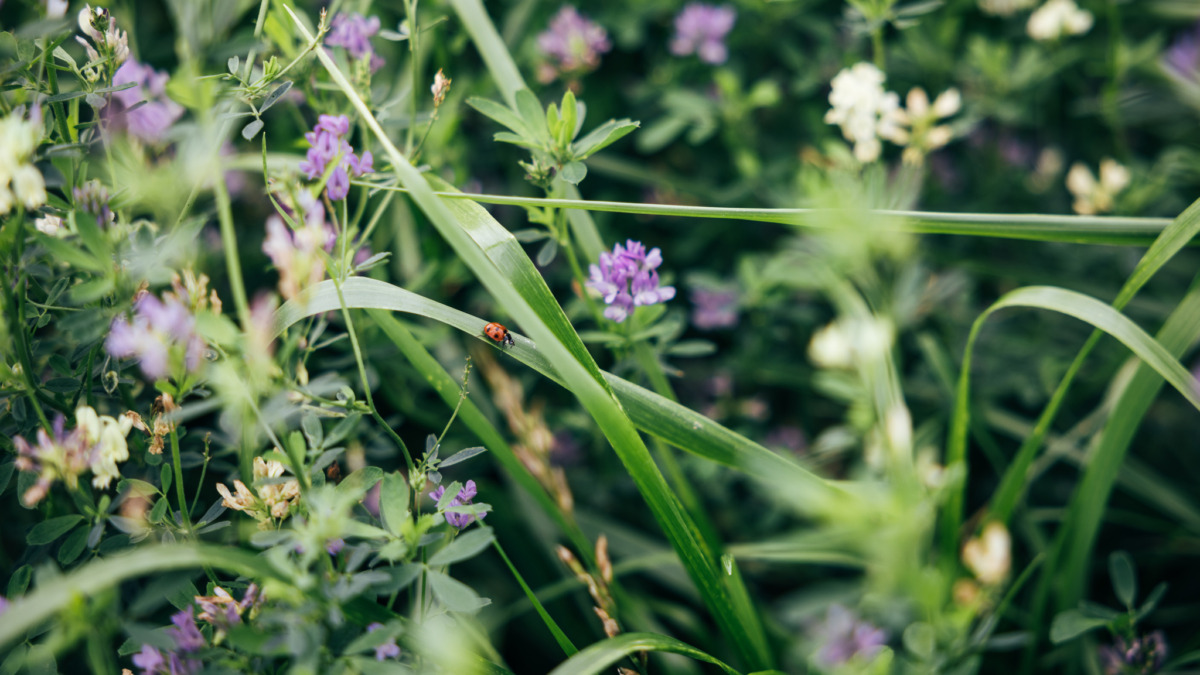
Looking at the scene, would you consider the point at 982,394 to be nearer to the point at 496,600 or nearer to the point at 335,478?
the point at 496,600

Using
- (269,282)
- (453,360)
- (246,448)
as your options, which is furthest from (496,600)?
(269,282)

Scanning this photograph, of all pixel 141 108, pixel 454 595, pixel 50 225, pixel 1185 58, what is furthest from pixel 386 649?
pixel 1185 58

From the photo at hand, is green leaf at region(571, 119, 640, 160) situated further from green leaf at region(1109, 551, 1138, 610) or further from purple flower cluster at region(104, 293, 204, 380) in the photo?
green leaf at region(1109, 551, 1138, 610)

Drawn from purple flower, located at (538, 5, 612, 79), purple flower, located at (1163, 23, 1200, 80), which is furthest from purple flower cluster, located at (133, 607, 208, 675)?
purple flower, located at (1163, 23, 1200, 80)

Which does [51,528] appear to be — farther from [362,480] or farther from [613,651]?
[613,651]

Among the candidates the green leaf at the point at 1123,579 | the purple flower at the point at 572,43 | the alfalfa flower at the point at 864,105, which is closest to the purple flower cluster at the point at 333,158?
the purple flower at the point at 572,43

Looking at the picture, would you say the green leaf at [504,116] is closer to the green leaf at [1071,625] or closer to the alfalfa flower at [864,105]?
the alfalfa flower at [864,105]
